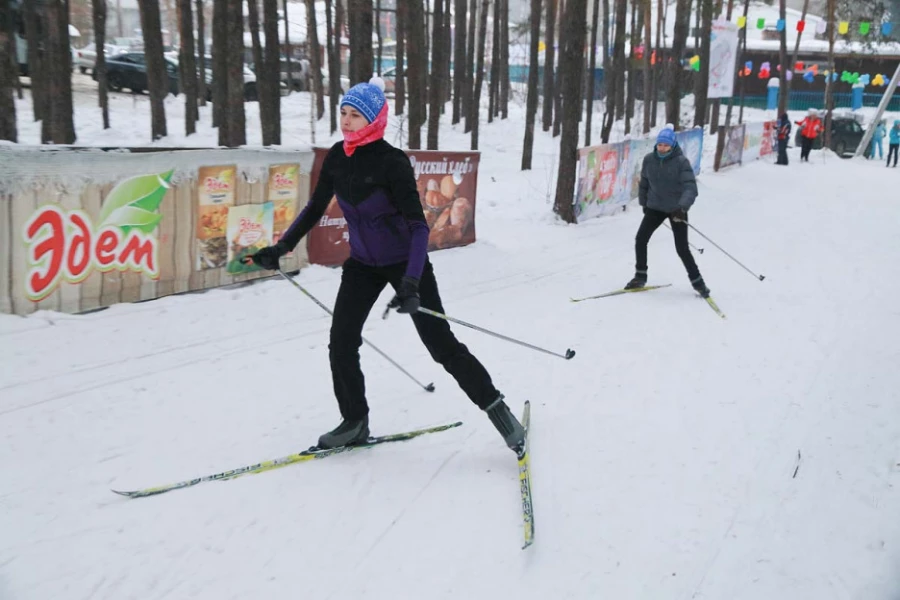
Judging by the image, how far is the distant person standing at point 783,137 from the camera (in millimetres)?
27172

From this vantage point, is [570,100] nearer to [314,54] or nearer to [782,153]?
[314,54]

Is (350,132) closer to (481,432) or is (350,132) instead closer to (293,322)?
(481,432)

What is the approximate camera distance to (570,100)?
527 inches

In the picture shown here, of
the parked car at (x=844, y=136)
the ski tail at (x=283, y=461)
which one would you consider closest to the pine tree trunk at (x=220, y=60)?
the ski tail at (x=283, y=461)

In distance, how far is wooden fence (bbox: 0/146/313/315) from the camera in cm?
619

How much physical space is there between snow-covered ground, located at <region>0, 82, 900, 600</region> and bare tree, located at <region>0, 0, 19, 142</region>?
2.06 m

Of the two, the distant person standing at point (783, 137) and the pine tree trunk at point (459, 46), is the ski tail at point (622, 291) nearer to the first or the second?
the pine tree trunk at point (459, 46)

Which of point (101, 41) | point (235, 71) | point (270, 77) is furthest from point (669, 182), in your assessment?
point (101, 41)

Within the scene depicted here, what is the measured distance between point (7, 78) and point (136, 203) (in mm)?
1735

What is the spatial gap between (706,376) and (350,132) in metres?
3.53

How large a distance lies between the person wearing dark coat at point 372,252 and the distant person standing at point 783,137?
26067mm

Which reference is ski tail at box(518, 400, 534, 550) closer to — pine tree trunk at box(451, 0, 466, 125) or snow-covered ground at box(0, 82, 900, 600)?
snow-covered ground at box(0, 82, 900, 600)

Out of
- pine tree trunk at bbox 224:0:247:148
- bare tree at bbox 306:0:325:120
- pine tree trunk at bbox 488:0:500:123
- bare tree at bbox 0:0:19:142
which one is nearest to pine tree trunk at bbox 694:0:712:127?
pine tree trunk at bbox 488:0:500:123

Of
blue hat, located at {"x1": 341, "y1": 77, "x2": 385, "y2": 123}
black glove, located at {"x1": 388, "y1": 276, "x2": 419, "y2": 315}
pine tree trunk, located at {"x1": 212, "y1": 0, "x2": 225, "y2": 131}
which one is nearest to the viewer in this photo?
black glove, located at {"x1": 388, "y1": 276, "x2": 419, "y2": 315}
